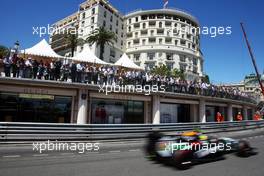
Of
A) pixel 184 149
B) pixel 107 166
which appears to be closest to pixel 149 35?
pixel 184 149

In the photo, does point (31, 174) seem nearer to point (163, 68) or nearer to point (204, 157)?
point (204, 157)

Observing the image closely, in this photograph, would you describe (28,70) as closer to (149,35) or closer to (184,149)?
(184,149)

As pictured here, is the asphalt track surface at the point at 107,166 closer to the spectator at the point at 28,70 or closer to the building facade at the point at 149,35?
the spectator at the point at 28,70

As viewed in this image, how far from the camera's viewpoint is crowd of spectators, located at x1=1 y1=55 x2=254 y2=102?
14.2 meters

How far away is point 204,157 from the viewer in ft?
24.7

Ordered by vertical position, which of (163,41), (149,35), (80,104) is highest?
(149,35)

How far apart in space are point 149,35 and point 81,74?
62.9 metres

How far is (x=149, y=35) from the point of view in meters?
76.1

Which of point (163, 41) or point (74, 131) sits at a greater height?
point (163, 41)

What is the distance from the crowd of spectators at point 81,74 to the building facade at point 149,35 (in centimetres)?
4829

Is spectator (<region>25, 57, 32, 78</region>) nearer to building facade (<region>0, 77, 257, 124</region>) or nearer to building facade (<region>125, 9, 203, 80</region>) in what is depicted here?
building facade (<region>0, 77, 257, 124</region>)

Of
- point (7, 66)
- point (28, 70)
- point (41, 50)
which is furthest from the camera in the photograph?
point (41, 50)

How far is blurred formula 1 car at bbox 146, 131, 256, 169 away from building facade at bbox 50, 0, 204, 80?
60525 mm

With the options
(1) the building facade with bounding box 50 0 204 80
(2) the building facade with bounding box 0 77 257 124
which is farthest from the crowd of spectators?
(1) the building facade with bounding box 50 0 204 80
